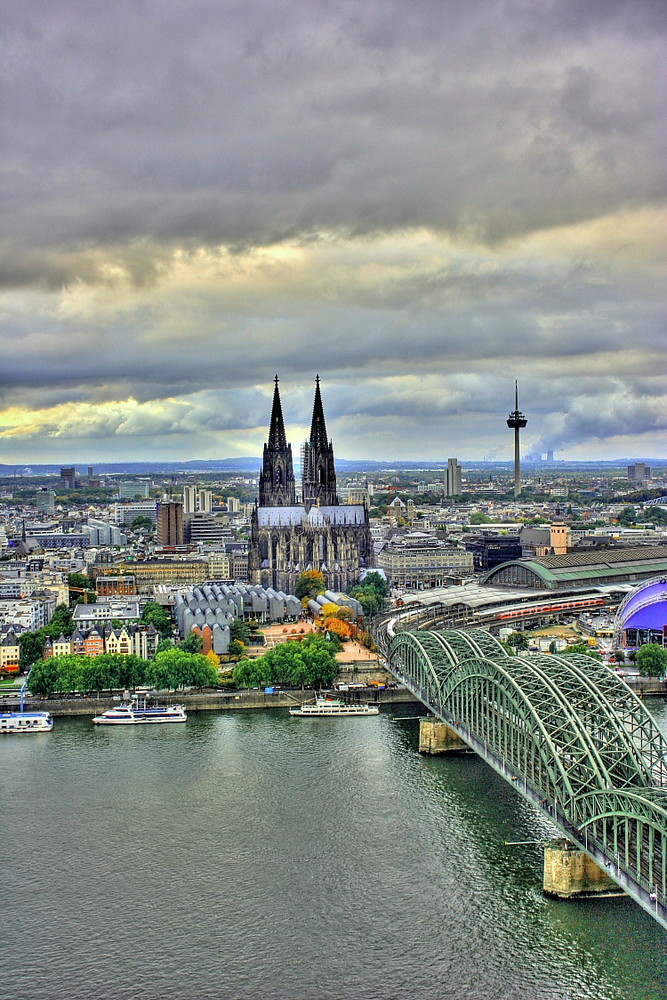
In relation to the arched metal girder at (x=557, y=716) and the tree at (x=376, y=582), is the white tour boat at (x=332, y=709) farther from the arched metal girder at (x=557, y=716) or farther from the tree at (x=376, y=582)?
the tree at (x=376, y=582)

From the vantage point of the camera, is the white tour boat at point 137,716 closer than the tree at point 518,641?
Yes

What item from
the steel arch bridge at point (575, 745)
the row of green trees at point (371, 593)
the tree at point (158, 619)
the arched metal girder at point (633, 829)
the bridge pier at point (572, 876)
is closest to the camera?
the arched metal girder at point (633, 829)

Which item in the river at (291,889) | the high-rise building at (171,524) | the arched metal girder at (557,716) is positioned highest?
the high-rise building at (171,524)

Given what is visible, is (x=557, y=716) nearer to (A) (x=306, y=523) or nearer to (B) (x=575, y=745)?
(B) (x=575, y=745)

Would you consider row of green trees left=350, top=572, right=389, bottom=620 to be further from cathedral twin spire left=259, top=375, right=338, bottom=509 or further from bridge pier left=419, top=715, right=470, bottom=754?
bridge pier left=419, top=715, right=470, bottom=754

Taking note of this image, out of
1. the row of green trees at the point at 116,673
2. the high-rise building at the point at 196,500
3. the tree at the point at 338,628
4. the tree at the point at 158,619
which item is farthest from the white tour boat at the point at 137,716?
the high-rise building at the point at 196,500

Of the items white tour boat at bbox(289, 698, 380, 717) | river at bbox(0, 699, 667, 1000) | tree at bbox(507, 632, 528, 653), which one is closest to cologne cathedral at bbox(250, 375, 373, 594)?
tree at bbox(507, 632, 528, 653)

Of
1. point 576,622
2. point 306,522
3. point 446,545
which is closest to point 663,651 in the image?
point 576,622

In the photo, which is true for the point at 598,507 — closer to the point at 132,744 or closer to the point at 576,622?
the point at 576,622
